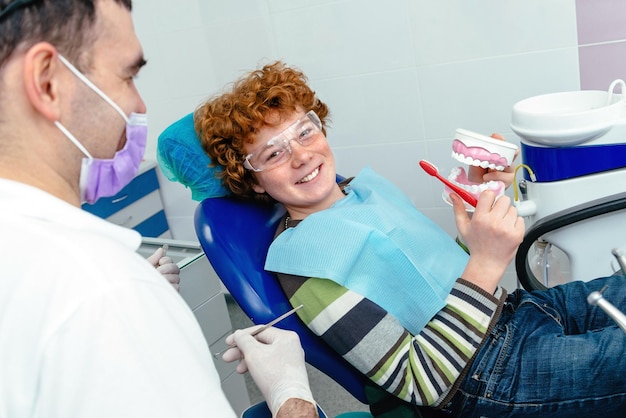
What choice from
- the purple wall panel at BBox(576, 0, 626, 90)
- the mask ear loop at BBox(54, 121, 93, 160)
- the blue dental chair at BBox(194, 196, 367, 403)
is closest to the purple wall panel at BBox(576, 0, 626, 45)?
the purple wall panel at BBox(576, 0, 626, 90)

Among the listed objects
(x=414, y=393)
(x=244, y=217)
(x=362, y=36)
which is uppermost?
(x=362, y=36)

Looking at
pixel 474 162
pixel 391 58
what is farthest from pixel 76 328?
pixel 391 58

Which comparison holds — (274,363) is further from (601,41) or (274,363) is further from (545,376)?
(601,41)

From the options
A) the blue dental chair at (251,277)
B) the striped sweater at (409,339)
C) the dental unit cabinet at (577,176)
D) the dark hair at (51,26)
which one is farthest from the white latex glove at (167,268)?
the dental unit cabinet at (577,176)

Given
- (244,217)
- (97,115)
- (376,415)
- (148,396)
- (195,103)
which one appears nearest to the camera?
(148,396)

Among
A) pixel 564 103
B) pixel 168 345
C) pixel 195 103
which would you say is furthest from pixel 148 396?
pixel 195 103

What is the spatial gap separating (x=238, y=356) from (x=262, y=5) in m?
1.56

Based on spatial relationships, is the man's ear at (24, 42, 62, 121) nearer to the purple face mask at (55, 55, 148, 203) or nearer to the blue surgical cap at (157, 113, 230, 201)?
the purple face mask at (55, 55, 148, 203)

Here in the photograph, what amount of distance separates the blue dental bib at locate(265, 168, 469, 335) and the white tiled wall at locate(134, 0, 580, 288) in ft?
2.86

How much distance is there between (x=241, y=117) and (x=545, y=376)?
0.94 m

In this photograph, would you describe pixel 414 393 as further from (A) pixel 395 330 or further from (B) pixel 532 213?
(B) pixel 532 213

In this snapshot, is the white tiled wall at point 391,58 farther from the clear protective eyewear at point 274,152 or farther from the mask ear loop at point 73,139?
the mask ear loop at point 73,139

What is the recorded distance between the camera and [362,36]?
2354 millimetres

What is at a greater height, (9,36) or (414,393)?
(9,36)
